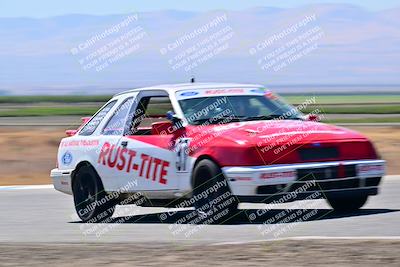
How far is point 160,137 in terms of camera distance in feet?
40.7

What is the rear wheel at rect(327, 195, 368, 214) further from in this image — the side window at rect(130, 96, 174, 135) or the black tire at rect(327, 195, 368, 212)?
the side window at rect(130, 96, 174, 135)

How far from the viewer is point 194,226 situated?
463 inches

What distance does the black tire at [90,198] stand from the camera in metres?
13.2

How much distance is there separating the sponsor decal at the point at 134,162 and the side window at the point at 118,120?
19cm

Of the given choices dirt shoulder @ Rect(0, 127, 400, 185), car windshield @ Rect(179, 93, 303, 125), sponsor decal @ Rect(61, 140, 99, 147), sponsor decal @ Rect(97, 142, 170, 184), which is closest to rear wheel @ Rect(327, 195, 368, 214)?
car windshield @ Rect(179, 93, 303, 125)

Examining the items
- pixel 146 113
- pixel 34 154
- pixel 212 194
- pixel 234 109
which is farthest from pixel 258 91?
pixel 34 154

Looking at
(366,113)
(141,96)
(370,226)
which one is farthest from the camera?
(366,113)

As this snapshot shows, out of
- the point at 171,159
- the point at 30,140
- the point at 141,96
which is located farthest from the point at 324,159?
the point at 30,140

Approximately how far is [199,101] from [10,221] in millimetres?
2740

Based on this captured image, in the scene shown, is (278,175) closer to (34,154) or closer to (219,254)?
(219,254)

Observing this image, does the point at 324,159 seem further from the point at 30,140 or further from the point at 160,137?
the point at 30,140

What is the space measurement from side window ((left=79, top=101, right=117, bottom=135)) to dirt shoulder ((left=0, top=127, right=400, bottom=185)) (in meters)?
7.92

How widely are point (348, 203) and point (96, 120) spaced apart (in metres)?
3.23

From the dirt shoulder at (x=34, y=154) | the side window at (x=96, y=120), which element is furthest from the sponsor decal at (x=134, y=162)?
the dirt shoulder at (x=34, y=154)
